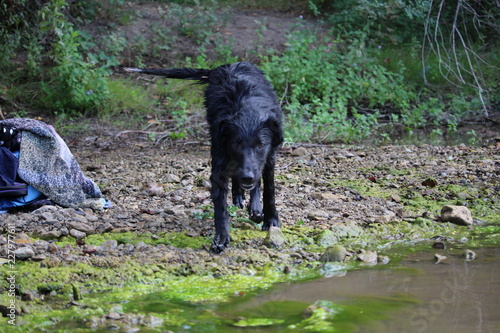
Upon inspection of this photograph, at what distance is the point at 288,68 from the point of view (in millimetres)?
9188

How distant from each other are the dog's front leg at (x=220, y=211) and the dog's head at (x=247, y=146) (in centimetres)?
10

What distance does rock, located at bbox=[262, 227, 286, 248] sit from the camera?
159 inches

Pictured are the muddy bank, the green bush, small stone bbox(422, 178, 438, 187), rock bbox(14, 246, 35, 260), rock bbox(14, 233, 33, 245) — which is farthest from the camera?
the green bush

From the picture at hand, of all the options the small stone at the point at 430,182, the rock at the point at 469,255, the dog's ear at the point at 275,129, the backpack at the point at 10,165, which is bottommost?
the rock at the point at 469,255

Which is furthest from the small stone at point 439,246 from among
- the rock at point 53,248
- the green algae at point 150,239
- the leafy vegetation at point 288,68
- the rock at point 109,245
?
the leafy vegetation at point 288,68

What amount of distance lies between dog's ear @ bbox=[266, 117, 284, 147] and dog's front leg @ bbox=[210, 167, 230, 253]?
1.51 ft

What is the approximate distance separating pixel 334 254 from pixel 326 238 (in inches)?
17.2

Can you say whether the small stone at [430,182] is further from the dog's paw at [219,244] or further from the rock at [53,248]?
the rock at [53,248]

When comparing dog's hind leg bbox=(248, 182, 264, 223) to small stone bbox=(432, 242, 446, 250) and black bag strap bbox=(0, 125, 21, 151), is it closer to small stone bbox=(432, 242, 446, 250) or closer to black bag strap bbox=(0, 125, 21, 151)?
small stone bbox=(432, 242, 446, 250)

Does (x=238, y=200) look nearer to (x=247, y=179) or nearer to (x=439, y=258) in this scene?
(x=247, y=179)

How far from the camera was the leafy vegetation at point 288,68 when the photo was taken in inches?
330

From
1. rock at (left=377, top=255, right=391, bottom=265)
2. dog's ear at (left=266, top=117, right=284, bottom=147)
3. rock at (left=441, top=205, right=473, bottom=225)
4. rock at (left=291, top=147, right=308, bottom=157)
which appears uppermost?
dog's ear at (left=266, top=117, right=284, bottom=147)

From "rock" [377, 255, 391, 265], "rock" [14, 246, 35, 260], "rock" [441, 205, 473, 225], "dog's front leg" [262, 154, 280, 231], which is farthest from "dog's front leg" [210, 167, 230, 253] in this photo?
"rock" [441, 205, 473, 225]

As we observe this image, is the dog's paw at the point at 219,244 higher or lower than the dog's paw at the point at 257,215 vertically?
lower
